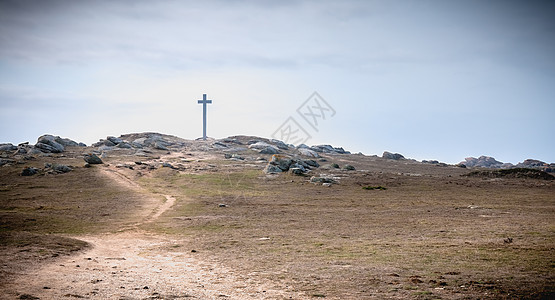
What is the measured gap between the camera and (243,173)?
68062mm

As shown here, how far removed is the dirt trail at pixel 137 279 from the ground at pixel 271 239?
0.07 m

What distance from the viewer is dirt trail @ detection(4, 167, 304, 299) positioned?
1360cm

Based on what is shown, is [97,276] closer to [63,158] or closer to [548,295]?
[548,295]

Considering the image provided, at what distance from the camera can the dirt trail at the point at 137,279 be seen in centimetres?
A: 1360

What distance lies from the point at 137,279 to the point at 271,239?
11075 millimetres

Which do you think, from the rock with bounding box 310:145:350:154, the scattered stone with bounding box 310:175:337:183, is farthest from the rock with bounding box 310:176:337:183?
the rock with bounding box 310:145:350:154

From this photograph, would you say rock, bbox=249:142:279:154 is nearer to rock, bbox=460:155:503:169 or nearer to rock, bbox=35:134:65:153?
rock, bbox=35:134:65:153

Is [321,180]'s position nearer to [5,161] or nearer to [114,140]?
[5,161]

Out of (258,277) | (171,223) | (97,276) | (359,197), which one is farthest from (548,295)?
(359,197)

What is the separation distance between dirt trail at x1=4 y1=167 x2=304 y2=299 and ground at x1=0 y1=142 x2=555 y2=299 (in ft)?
0.22

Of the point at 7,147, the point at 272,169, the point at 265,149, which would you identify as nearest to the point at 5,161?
the point at 7,147

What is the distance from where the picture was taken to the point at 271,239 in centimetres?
2573

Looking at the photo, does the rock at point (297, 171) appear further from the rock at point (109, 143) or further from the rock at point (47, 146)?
the rock at point (109, 143)

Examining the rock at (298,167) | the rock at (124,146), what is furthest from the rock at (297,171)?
the rock at (124,146)
